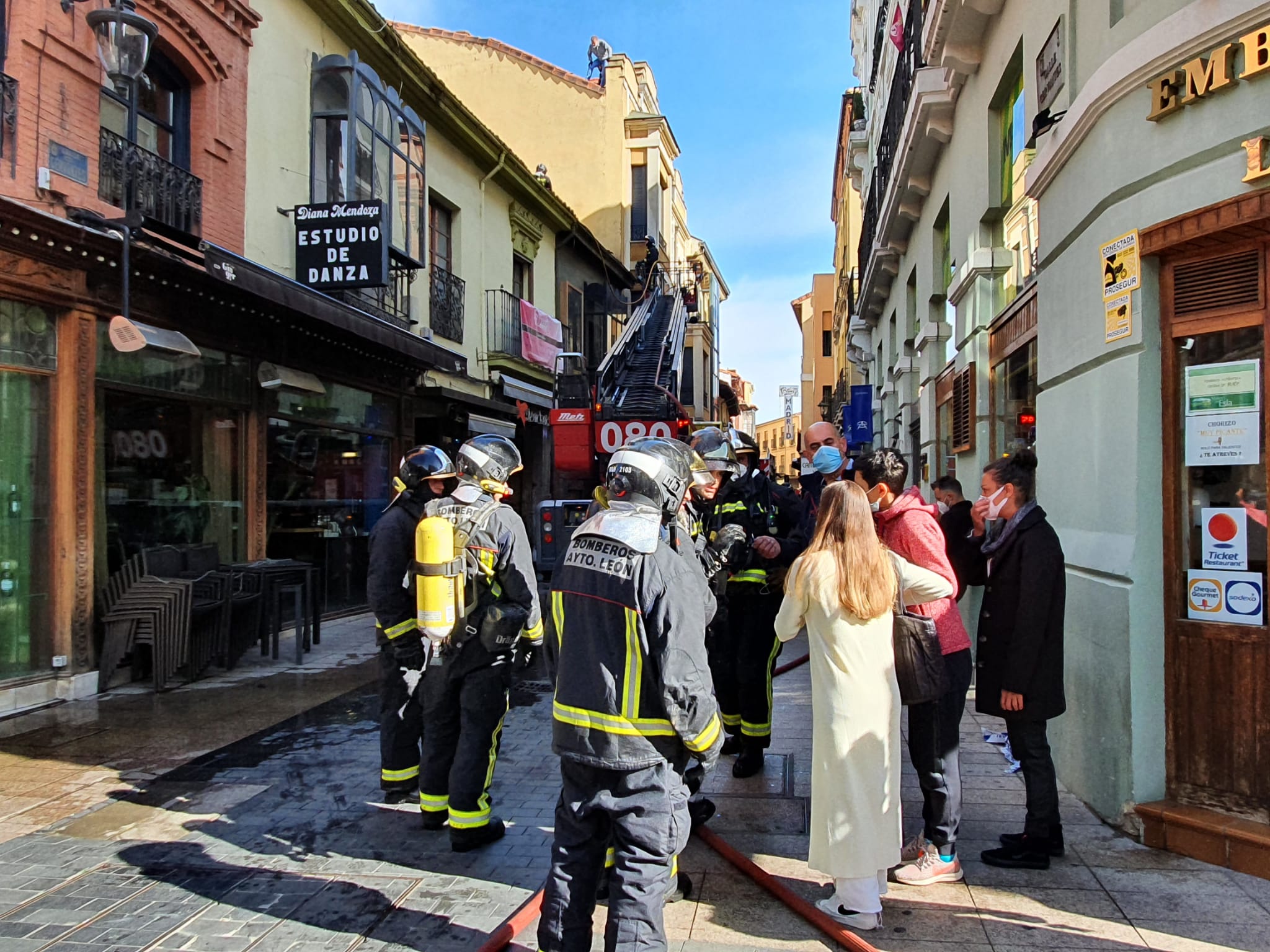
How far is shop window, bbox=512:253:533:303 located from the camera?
18.7 m

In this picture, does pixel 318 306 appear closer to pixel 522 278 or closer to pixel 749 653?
pixel 749 653

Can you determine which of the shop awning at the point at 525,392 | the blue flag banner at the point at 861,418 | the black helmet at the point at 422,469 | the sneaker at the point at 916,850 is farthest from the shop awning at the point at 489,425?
the sneaker at the point at 916,850

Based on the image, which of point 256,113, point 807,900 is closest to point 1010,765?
point 807,900

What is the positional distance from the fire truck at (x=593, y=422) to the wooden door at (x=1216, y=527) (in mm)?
9055

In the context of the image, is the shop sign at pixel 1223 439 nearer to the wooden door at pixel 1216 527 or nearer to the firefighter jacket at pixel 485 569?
the wooden door at pixel 1216 527

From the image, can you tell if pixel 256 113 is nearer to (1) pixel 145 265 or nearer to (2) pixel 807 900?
(1) pixel 145 265

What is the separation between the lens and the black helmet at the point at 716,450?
520 centimetres

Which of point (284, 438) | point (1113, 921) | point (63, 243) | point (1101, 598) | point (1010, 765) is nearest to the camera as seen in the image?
point (1113, 921)

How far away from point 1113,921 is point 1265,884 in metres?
0.82

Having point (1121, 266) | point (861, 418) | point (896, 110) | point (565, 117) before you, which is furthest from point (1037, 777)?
point (565, 117)

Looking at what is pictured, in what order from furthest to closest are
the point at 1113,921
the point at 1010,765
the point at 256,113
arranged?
1. the point at 256,113
2. the point at 1010,765
3. the point at 1113,921

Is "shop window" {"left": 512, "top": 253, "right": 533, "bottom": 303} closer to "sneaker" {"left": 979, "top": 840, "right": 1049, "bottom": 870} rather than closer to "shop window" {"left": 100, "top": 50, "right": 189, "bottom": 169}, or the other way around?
"shop window" {"left": 100, "top": 50, "right": 189, "bottom": 169}

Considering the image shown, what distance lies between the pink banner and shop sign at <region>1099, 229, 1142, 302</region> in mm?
14404

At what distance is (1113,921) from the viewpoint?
11.3ft
